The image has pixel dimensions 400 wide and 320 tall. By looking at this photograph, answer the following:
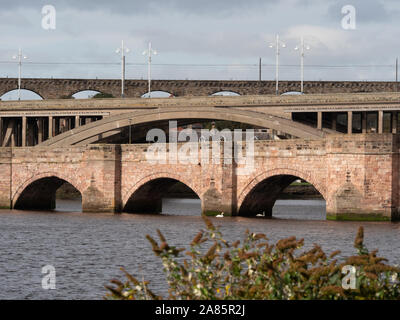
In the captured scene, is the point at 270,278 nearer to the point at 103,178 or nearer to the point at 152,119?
the point at 103,178

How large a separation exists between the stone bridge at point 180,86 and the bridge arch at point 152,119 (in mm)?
17977

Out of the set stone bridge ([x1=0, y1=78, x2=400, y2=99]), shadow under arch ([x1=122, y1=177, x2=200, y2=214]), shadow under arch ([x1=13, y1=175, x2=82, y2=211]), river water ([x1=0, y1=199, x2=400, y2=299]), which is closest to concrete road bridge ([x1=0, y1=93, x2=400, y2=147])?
stone bridge ([x1=0, y1=78, x2=400, y2=99])

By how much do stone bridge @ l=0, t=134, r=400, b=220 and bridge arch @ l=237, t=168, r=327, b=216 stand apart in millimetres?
60

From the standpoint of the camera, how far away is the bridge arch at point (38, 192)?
61.0 meters

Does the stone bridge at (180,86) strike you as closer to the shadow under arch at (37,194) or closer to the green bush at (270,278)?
the shadow under arch at (37,194)

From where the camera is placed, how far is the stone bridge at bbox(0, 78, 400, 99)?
299 feet

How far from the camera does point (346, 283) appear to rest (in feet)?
49.2

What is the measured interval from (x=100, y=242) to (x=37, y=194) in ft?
82.7

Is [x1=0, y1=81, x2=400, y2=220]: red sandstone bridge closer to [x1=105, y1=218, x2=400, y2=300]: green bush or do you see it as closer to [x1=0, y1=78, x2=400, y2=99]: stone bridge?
[x1=0, y1=78, x2=400, y2=99]: stone bridge

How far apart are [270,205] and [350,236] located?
16081 mm

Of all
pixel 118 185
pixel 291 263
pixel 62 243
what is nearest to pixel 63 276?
pixel 62 243

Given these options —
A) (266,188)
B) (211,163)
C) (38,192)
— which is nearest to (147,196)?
(211,163)

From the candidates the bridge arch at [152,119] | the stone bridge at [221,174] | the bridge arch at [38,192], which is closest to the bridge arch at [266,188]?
the stone bridge at [221,174]

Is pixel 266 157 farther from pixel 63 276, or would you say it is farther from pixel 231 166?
pixel 63 276
